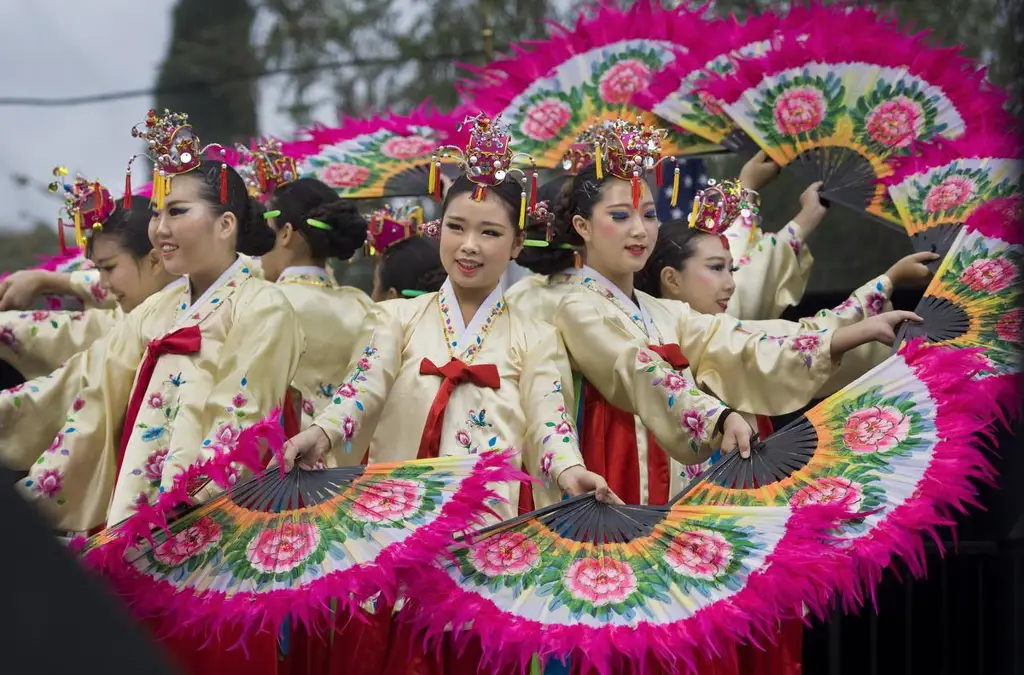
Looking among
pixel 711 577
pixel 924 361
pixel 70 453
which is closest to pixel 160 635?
pixel 70 453

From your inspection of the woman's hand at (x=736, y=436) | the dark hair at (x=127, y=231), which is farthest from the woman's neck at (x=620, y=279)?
the dark hair at (x=127, y=231)

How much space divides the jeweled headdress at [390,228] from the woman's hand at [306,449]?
185cm

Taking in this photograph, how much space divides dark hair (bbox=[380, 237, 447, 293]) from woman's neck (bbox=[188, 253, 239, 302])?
47.3 inches

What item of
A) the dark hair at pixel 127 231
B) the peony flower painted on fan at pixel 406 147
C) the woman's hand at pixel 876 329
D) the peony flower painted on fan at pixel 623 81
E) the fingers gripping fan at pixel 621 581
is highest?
the peony flower painted on fan at pixel 623 81

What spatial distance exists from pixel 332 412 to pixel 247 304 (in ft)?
1.49

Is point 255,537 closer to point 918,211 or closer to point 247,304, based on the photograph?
point 247,304

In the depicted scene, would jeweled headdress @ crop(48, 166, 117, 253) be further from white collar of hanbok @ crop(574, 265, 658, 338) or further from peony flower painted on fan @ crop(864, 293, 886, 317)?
peony flower painted on fan @ crop(864, 293, 886, 317)

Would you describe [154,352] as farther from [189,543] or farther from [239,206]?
[189,543]

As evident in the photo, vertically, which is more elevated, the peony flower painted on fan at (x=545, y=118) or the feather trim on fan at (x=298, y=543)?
the peony flower painted on fan at (x=545, y=118)

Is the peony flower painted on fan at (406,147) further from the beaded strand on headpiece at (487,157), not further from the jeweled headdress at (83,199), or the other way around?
the beaded strand on headpiece at (487,157)

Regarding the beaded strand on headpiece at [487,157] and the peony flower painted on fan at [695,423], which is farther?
the beaded strand on headpiece at [487,157]

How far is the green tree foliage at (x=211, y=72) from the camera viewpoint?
857 cm

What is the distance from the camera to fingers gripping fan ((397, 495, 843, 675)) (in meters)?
2.63

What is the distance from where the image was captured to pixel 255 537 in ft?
9.06
